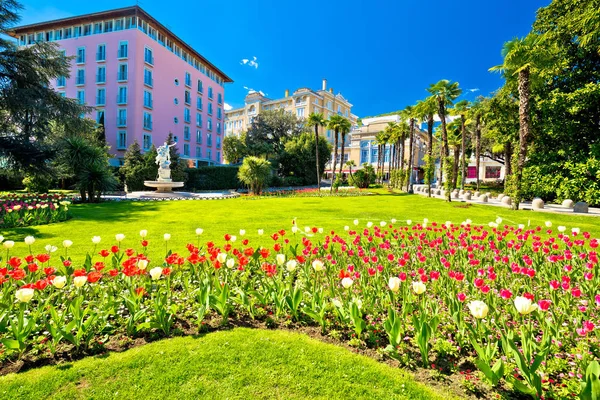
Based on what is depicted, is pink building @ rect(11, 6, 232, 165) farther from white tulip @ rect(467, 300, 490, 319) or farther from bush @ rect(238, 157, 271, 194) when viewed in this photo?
white tulip @ rect(467, 300, 490, 319)

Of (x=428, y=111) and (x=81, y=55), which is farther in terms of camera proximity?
(x=81, y=55)

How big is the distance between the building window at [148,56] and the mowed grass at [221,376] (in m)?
42.6

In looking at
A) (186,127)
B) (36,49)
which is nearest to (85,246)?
(36,49)

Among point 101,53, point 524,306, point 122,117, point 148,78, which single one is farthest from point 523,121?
point 101,53

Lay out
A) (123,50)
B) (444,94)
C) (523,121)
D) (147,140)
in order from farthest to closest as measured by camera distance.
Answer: (147,140) → (123,50) → (444,94) → (523,121)

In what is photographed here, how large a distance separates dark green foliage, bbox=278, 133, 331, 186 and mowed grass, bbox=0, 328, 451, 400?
42157mm

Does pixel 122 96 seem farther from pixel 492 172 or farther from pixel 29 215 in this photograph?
pixel 492 172

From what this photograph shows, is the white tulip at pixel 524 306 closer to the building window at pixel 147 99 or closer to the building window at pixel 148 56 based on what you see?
the building window at pixel 147 99

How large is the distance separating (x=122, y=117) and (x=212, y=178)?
→ 43.7 ft

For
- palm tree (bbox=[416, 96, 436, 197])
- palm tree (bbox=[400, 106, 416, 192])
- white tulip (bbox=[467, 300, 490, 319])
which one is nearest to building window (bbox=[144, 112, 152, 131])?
palm tree (bbox=[400, 106, 416, 192])

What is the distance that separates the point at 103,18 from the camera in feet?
121

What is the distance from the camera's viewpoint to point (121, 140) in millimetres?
36375

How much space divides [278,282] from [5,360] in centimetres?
264

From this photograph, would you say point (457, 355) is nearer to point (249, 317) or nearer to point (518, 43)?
point (249, 317)
